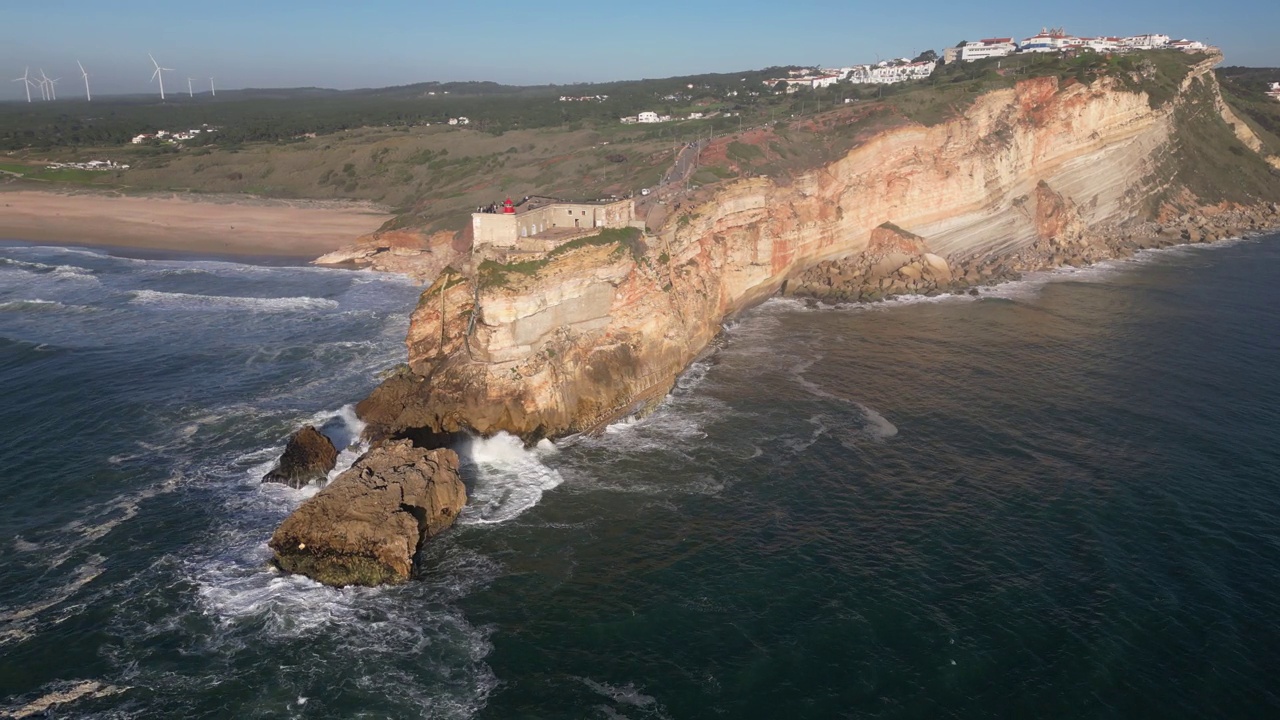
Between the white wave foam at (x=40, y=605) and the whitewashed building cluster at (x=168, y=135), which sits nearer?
the white wave foam at (x=40, y=605)

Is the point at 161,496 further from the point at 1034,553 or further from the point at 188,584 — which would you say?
the point at 1034,553

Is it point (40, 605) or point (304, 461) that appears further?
point (304, 461)

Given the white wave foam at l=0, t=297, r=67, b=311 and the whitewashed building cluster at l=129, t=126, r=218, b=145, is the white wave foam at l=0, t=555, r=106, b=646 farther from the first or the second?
the whitewashed building cluster at l=129, t=126, r=218, b=145

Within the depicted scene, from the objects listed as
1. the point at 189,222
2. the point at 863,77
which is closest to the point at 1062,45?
the point at 863,77

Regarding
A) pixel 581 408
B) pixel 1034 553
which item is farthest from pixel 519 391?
pixel 1034 553

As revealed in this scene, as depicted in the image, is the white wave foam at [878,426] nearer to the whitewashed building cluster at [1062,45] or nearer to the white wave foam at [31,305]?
the white wave foam at [31,305]

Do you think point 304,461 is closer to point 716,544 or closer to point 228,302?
point 716,544

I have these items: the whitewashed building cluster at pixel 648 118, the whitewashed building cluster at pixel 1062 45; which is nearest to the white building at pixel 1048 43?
the whitewashed building cluster at pixel 1062 45
